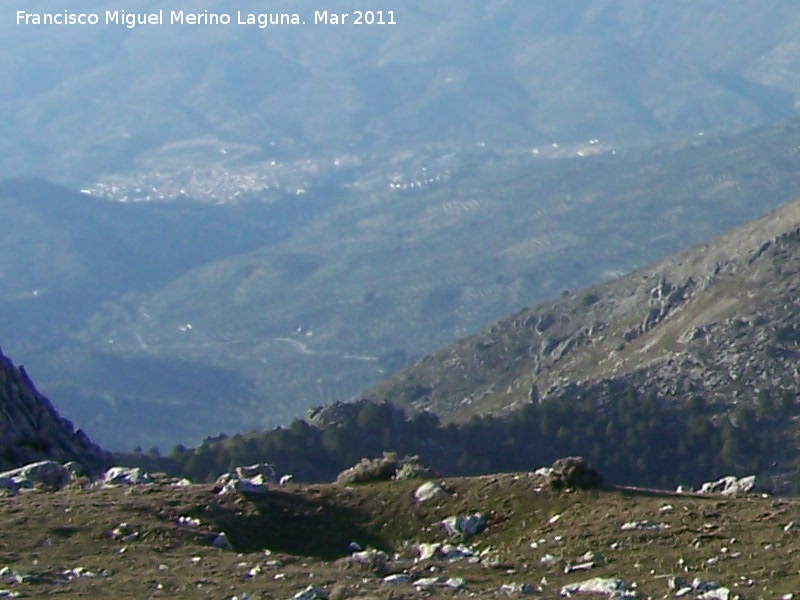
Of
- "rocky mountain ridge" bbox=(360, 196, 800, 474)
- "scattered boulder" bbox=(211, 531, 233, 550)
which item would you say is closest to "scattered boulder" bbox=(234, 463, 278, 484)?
"scattered boulder" bbox=(211, 531, 233, 550)

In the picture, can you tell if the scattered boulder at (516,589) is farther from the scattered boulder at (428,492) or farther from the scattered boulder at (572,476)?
the scattered boulder at (428,492)

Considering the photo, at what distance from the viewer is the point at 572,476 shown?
1645 cm

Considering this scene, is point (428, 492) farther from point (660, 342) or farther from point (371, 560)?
point (660, 342)

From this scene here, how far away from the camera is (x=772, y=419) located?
5172 cm

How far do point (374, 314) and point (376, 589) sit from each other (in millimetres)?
178900

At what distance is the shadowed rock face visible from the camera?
24.2 m

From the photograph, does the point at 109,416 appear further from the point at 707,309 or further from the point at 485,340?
the point at 707,309

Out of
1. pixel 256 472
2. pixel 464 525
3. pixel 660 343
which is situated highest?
pixel 660 343

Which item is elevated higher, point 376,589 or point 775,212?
point 775,212

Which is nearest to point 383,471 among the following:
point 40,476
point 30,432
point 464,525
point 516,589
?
point 464,525

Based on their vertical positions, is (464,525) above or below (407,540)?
above

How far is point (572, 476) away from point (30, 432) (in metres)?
11.7

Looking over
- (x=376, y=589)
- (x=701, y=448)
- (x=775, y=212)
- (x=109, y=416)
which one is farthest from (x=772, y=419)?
(x=109, y=416)

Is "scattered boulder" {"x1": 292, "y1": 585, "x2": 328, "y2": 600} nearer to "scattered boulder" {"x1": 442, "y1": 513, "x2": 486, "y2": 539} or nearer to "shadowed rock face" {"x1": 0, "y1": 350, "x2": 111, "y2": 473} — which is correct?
"scattered boulder" {"x1": 442, "y1": 513, "x2": 486, "y2": 539}
